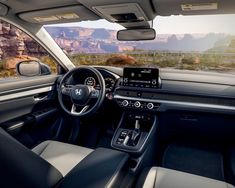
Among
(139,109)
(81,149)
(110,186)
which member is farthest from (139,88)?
(110,186)

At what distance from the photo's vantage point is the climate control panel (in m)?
2.90

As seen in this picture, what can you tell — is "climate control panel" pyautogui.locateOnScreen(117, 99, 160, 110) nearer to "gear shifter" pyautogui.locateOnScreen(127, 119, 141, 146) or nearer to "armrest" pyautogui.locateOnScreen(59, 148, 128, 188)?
"gear shifter" pyautogui.locateOnScreen(127, 119, 141, 146)

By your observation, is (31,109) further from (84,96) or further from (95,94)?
(95,94)

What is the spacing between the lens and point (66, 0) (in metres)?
2.72

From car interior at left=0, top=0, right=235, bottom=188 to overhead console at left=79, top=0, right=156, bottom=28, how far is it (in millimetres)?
10

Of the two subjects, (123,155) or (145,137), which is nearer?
(123,155)

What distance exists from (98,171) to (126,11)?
1.94 meters

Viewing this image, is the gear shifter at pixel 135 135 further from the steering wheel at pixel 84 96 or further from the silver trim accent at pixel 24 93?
the silver trim accent at pixel 24 93

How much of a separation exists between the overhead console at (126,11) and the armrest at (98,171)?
160cm

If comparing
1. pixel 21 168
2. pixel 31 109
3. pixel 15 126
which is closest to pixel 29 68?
pixel 31 109

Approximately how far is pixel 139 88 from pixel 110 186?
1.85 m

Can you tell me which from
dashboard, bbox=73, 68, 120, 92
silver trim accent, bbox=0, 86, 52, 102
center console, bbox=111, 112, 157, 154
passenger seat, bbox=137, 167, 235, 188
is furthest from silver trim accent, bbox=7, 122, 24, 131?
passenger seat, bbox=137, 167, 235, 188

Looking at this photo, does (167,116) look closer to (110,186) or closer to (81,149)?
(81,149)

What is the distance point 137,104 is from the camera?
296 cm
